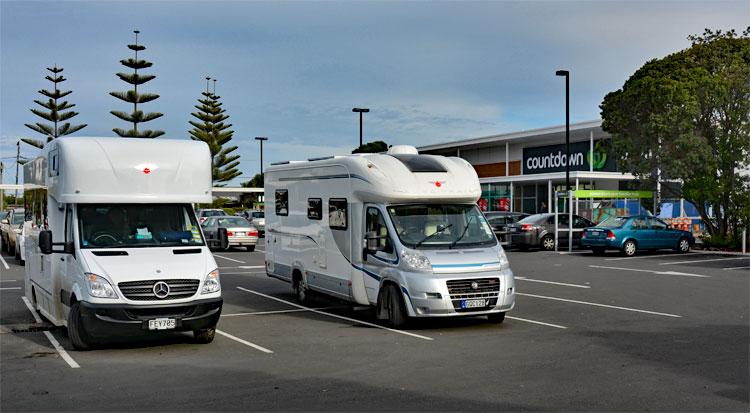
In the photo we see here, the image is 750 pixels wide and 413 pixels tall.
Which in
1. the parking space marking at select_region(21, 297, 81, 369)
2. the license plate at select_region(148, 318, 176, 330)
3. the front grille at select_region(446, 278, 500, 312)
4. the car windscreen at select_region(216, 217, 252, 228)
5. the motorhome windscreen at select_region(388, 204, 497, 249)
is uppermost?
the motorhome windscreen at select_region(388, 204, 497, 249)

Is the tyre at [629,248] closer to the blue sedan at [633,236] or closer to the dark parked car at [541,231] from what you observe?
the blue sedan at [633,236]

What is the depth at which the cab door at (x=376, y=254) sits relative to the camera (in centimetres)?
1241

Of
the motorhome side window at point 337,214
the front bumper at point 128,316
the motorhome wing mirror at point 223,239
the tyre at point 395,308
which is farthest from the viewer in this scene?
the motorhome side window at point 337,214

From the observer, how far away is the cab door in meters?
12.4

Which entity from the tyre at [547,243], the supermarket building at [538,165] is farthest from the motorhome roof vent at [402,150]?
the supermarket building at [538,165]

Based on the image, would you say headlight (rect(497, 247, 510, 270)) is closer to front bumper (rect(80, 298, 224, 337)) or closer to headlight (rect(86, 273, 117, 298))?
front bumper (rect(80, 298, 224, 337))

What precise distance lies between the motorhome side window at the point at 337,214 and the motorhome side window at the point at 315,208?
37 centimetres

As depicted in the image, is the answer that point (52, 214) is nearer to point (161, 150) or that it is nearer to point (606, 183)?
point (161, 150)

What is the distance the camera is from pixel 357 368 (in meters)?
9.12

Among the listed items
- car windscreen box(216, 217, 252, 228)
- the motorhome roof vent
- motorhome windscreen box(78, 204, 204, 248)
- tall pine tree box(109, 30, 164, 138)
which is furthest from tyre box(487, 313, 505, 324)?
tall pine tree box(109, 30, 164, 138)

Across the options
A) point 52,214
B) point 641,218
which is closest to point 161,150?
point 52,214

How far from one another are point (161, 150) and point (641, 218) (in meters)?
20.9

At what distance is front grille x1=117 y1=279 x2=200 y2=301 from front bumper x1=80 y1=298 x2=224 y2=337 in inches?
4.0

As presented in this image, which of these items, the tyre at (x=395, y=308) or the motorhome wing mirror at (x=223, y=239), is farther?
the motorhome wing mirror at (x=223, y=239)
